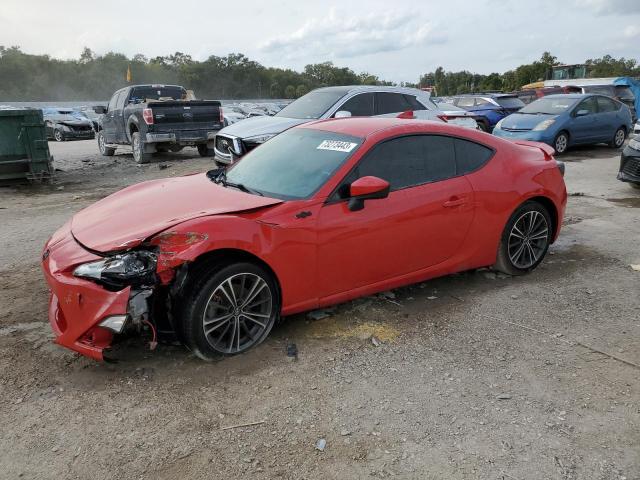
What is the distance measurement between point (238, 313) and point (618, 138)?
1492 cm

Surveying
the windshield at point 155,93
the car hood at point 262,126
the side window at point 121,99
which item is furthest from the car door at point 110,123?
the car hood at point 262,126

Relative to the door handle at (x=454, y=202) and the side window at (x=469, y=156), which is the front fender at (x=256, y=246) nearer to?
the door handle at (x=454, y=202)

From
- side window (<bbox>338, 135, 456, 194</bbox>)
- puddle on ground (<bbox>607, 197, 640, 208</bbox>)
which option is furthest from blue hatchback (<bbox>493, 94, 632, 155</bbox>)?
side window (<bbox>338, 135, 456, 194</bbox>)

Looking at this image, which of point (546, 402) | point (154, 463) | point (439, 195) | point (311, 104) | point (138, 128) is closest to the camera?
point (154, 463)

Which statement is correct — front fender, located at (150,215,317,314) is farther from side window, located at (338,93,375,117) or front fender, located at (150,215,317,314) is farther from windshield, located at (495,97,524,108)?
windshield, located at (495,97,524,108)

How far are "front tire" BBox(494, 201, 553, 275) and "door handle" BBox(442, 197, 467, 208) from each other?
666 mm

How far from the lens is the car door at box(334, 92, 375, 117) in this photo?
31.0 ft

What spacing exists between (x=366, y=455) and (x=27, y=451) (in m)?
1.74

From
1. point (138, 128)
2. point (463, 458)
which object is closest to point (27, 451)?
point (463, 458)

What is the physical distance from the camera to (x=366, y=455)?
8.68ft

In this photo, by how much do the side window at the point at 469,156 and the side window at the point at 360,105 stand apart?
5.12 metres

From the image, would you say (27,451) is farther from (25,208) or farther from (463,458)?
(25,208)

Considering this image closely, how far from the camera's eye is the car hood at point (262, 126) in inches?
349

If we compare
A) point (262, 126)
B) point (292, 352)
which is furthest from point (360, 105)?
point (292, 352)
